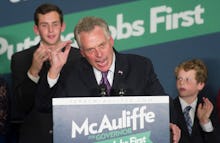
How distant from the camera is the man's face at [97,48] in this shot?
5.51 feet

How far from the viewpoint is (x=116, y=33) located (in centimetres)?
329

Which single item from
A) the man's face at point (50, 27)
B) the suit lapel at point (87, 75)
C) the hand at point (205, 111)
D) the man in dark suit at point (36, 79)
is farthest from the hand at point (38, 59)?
the hand at point (205, 111)

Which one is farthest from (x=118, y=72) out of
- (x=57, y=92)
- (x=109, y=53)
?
(x=57, y=92)

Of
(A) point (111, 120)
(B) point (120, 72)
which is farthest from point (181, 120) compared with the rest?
(A) point (111, 120)

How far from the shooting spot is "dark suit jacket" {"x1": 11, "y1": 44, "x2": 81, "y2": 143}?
2443 mm

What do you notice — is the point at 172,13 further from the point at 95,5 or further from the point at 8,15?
the point at 8,15

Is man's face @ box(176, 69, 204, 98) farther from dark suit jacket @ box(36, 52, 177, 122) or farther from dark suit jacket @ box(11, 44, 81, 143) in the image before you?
dark suit jacket @ box(36, 52, 177, 122)

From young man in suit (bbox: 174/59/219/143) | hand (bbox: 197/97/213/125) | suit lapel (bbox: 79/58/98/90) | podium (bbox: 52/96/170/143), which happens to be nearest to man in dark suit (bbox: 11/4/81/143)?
suit lapel (bbox: 79/58/98/90)

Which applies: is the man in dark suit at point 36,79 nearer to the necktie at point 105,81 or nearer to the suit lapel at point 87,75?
the suit lapel at point 87,75

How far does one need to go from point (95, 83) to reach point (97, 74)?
6 cm

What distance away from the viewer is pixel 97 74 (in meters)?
1.82

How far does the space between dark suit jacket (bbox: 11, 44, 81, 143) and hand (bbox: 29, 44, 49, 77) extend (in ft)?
0.11

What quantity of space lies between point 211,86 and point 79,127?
2.21 meters

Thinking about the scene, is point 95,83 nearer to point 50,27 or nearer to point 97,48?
point 97,48
